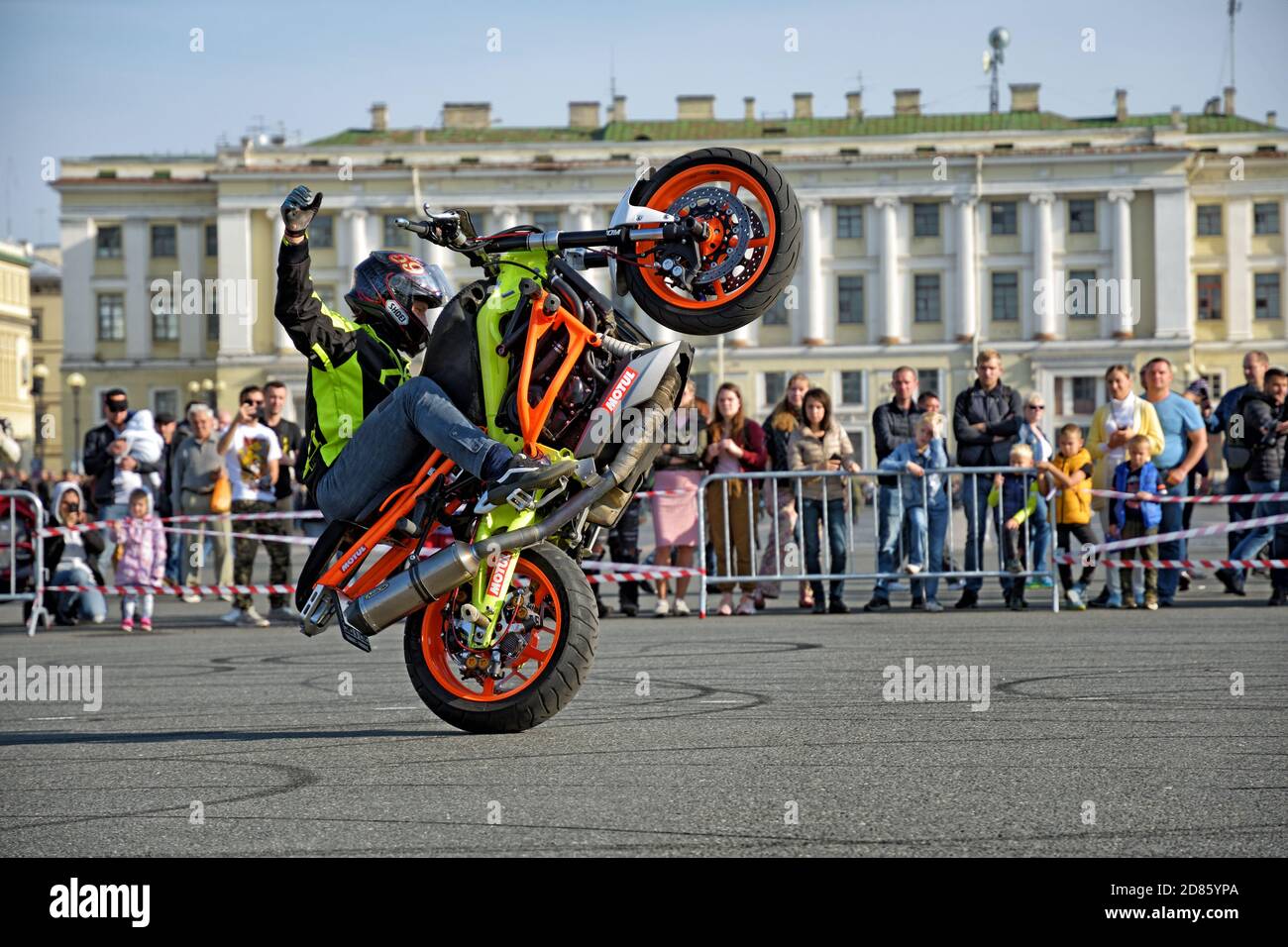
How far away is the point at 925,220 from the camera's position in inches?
3915

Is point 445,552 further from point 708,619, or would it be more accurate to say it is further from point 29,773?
point 708,619

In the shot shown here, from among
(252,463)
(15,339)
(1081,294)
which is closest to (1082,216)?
(1081,294)

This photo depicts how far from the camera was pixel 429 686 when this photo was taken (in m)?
7.64

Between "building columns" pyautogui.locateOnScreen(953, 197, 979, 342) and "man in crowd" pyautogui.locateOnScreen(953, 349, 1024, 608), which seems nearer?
"man in crowd" pyautogui.locateOnScreen(953, 349, 1024, 608)

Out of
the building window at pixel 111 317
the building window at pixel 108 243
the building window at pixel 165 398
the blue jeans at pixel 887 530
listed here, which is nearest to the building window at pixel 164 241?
the building window at pixel 108 243

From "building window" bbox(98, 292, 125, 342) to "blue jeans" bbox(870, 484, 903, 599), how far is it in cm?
9463

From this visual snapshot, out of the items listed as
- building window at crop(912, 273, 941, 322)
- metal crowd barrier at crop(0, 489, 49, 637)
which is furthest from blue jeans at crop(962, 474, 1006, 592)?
building window at crop(912, 273, 941, 322)

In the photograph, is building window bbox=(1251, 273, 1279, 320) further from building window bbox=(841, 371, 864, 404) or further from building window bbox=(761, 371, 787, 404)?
building window bbox=(761, 371, 787, 404)

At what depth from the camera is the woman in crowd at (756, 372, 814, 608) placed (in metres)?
16.3

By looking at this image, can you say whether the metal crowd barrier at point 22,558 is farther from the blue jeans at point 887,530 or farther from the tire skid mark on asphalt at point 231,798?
the tire skid mark on asphalt at point 231,798

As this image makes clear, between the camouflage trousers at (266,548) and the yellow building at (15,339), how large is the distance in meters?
110

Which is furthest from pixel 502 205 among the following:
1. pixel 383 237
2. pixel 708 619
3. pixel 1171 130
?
pixel 708 619
